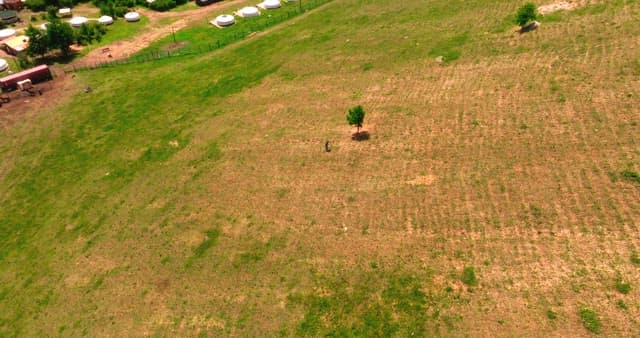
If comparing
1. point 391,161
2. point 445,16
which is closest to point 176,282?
point 391,161

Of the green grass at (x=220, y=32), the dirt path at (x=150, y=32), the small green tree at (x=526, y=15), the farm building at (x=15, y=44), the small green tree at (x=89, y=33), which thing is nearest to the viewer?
the small green tree at (x=526, y=15)

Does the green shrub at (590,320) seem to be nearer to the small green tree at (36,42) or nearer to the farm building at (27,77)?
the farm building at (27,77)

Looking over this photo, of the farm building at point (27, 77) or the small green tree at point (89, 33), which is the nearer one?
the farm building at point (27, 77)

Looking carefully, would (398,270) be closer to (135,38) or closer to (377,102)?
(377,102)

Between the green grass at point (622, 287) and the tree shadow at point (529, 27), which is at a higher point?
the tree shadow at point (529, 27)

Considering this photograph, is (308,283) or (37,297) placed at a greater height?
(308,283)

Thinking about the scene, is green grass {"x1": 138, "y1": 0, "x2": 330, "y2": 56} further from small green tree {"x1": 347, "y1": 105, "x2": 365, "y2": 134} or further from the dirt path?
small green tree {"x1": 347, "y1": 105, "x2": 365, "y2": 134}

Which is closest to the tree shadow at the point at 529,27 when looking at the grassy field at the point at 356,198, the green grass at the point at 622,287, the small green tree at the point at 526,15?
the small green tree at the point at 526,15
